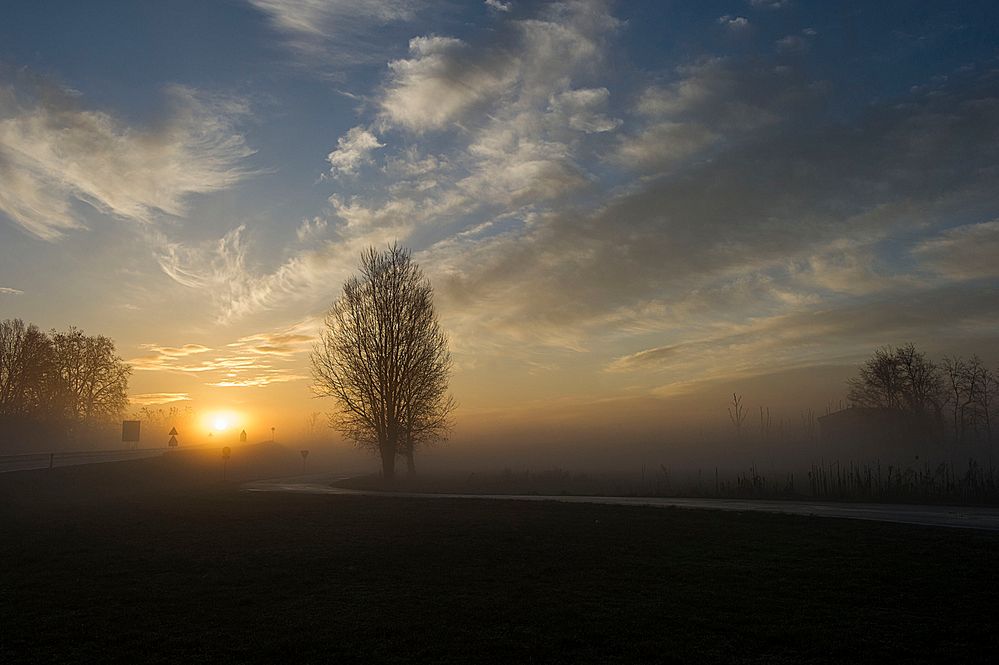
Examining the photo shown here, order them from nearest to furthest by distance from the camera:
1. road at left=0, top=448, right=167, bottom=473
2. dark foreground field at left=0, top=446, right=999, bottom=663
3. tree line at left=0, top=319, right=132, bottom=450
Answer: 1. dark foreground field at left=0, top=446, right=999, bottom=663
2. road at left=0, top=448, right=167, bottom=473
3. tree line at left=0, top=319, right=132, bottom=450

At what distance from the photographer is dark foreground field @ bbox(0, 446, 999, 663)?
29.4 ft

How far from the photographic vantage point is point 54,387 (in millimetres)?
82000

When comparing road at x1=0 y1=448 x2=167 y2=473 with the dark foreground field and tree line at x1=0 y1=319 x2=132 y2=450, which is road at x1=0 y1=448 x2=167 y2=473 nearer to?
tree line at x1=0 y1=319 x2=132 y2=450

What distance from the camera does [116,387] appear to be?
89.6 metres

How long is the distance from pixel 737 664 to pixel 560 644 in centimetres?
236

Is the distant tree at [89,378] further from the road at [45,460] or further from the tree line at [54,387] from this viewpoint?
the road at [45,460]

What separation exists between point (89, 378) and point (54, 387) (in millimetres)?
5074

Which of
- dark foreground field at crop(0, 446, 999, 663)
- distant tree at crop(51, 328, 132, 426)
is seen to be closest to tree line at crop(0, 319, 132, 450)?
distant tree at crop(51, 328, 132, 426)

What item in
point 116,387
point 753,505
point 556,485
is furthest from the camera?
point 116,387

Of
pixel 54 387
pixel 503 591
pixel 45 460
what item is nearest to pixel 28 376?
pixel 54 387

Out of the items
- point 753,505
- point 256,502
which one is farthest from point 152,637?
point 753,505

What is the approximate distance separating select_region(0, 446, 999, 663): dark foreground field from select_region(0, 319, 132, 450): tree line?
67.4 metres

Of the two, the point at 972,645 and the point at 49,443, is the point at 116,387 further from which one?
the point at 972,645

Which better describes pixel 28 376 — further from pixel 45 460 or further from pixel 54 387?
pixel 45 460
